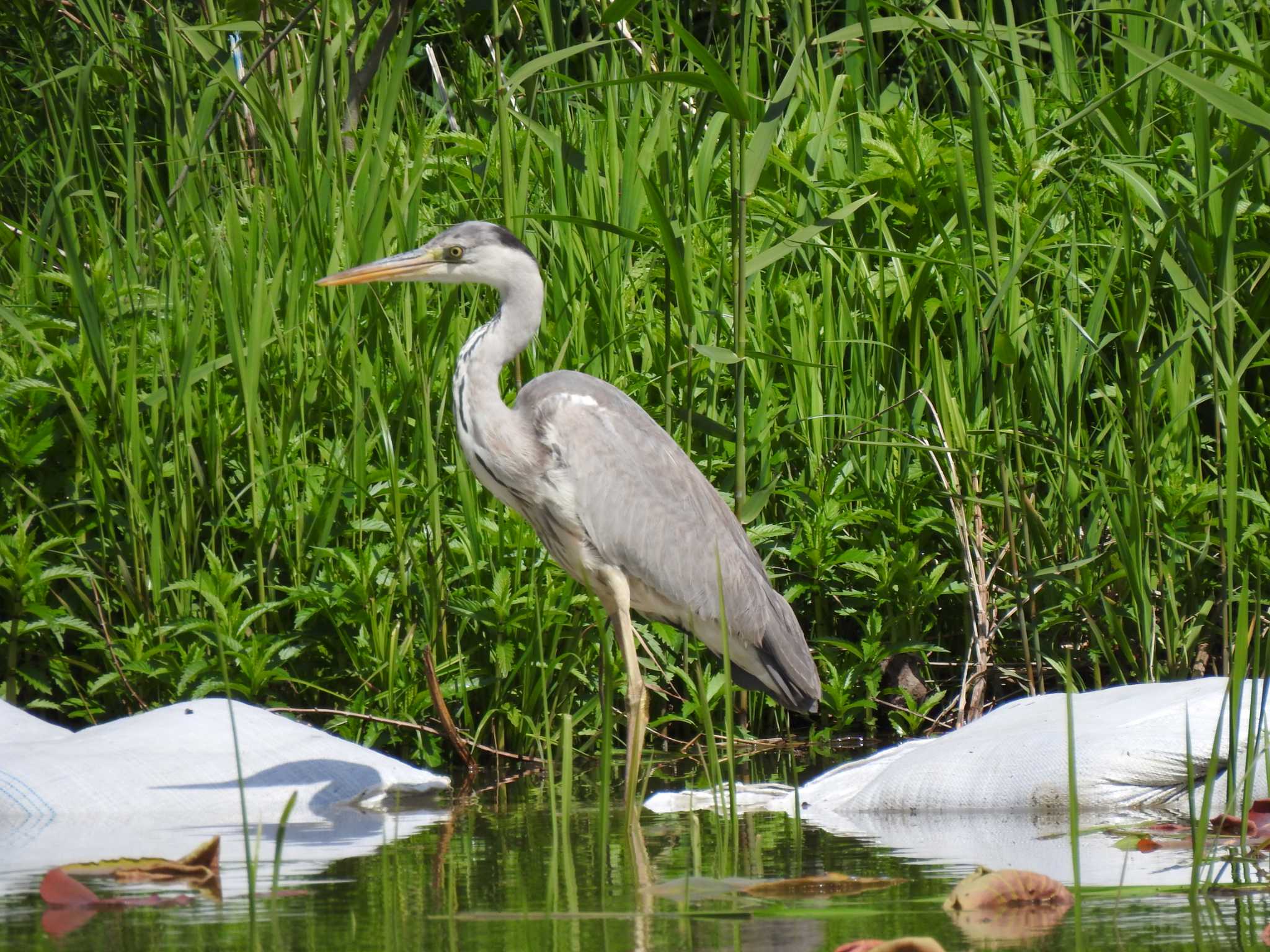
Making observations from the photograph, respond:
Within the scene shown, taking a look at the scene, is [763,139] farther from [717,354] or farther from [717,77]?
[717,354]

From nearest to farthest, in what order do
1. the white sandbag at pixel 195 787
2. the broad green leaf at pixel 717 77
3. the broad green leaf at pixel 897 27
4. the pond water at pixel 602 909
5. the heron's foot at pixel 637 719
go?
the pond water at pixel 602 909 → the white sandbag at pixel 195 787 → the broad green leaf at pixel 717 77 → the heron's foot at pixel 637 719 → the broad green leaf at pixel 897 27

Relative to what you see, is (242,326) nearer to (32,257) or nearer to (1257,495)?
(32,257)

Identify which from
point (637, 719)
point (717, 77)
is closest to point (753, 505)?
point (637, 719)

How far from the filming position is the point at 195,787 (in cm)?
356

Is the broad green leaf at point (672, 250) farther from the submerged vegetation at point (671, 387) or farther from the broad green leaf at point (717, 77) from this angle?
the broad green leaf at point (717, 77)

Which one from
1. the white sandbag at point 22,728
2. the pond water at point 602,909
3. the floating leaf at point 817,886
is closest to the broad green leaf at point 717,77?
the pond water at point 602,909

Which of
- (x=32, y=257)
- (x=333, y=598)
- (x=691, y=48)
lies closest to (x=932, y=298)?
(x=691, y=48)

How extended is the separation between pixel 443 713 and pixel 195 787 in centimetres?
70

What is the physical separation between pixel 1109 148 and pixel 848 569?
1635 millimetres

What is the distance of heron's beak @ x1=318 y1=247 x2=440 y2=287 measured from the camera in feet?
13.5

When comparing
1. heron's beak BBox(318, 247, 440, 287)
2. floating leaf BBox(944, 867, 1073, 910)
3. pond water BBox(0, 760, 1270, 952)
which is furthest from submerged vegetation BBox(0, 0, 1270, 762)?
floating leaf BBox(944, 867, 1073, 910)

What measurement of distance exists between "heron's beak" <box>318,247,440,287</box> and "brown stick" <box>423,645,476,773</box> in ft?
3.24

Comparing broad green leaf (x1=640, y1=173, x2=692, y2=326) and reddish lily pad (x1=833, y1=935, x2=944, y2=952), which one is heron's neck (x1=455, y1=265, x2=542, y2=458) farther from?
reddish lily pad (x1=833, y1=935, x2=944, y2=952)

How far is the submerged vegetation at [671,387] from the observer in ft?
13.5
